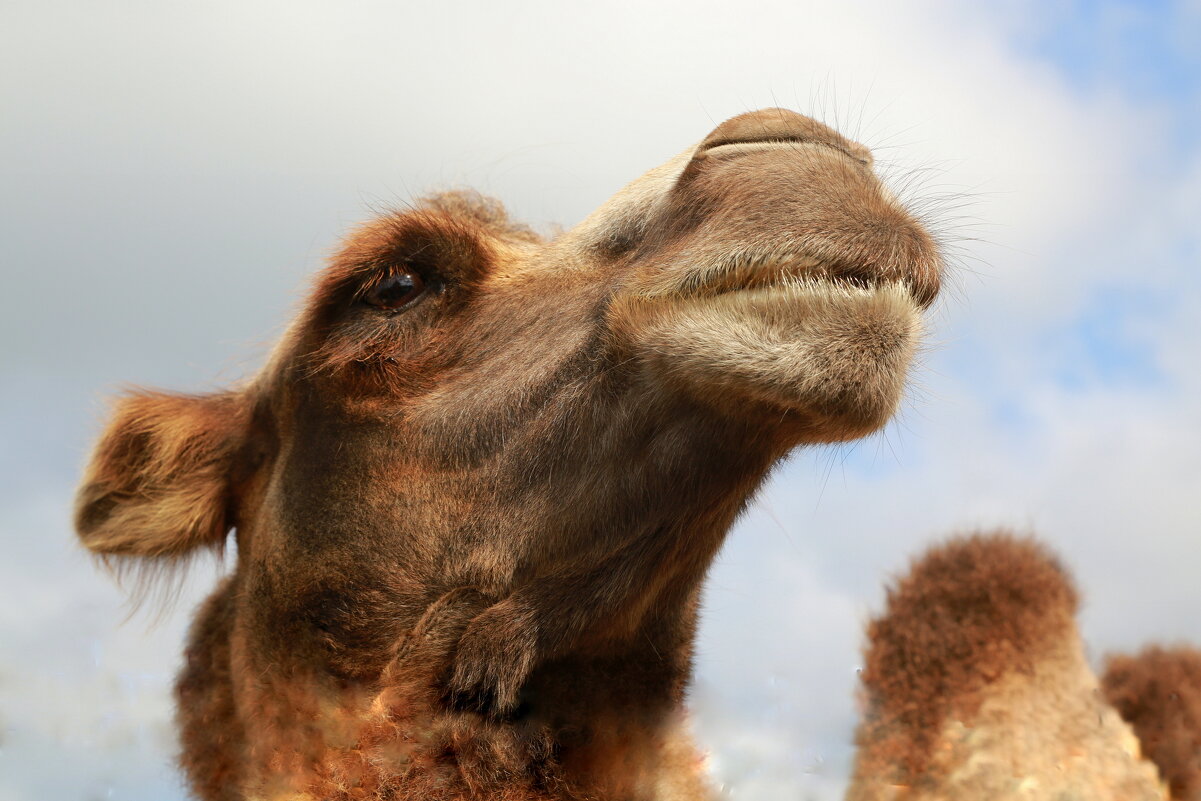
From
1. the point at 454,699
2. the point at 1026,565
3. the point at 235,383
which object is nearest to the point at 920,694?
the point at 1026,565

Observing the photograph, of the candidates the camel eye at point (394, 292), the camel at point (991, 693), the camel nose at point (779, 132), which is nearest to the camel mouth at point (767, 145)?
the camel nose at point (779, 132)

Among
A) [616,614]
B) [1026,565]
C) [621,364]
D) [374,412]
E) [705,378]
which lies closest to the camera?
[705,378]

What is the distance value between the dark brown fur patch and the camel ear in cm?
252

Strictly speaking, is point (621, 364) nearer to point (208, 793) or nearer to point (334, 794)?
point (334, 794)

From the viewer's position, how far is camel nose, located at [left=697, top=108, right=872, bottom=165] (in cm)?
273

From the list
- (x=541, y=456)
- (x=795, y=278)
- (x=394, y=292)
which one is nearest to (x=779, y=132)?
(x=795, y=278)

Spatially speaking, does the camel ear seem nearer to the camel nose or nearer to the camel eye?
the camel eye

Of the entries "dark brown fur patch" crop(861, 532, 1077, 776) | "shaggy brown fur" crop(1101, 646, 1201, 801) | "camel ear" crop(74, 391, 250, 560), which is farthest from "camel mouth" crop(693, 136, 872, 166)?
"shaggy brown fur" crop(1101, 646, 1201, 801)

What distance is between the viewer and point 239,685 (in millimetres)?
3443

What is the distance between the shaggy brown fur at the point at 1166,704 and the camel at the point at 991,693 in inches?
0.5

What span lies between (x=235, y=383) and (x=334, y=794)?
183 centimetres

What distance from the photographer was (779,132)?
2734 millimetres

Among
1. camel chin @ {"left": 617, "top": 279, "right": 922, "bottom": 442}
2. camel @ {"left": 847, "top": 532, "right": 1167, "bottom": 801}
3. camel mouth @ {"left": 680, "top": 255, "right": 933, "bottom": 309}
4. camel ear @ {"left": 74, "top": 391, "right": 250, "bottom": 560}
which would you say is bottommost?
camel ear @ {"left": 74, "top": 391, "right": 250, "bottom": 560}

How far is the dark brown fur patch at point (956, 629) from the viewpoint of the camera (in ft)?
13.8
